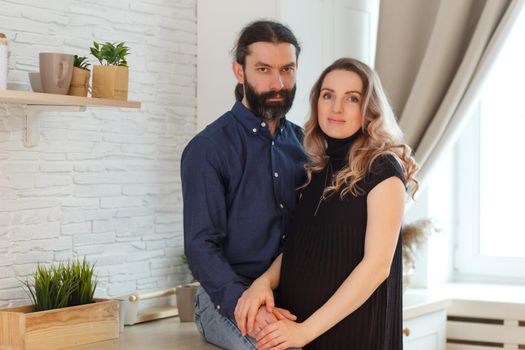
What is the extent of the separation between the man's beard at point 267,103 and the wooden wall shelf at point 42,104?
40cm

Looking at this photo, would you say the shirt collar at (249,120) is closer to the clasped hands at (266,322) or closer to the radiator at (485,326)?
the clasped hands at (266,322)

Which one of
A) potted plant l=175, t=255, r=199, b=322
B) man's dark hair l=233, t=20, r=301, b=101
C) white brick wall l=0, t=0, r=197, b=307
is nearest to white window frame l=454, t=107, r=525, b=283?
white brick wall l=0, t=0, r=197, b=307

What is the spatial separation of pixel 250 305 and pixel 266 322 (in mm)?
61

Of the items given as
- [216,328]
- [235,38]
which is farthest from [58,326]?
[235,38]

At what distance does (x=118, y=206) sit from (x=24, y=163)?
16.6 inches

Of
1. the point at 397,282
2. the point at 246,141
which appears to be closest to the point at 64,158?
the point at 246,141

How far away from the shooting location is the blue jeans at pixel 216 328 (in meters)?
2.39

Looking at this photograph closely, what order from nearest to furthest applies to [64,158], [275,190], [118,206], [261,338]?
[261,338], [275,190], [64,158], [118,206]

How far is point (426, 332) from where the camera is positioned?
3357mm

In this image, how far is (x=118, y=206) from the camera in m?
2.96

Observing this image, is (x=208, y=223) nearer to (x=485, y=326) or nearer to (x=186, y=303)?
(x=186, y=303)

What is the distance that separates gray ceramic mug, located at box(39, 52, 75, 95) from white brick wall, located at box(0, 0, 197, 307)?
194 millimetres

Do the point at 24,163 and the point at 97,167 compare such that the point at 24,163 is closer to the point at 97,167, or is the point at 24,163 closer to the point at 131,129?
the point at 97,167

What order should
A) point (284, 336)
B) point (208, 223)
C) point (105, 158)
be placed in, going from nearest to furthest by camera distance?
point (284, 336) < point (208, 223) < point (105, 158)
